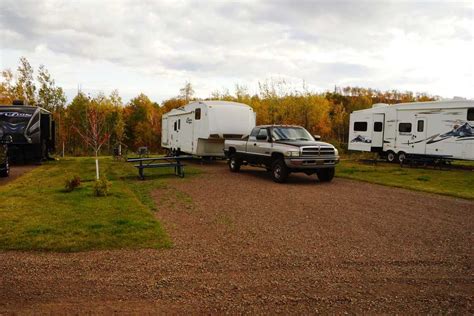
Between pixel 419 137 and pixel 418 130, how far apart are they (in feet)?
1.14

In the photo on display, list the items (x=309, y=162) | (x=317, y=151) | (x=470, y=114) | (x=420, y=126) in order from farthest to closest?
(x=420, y=126) < (x=470, y=114) < (x=317, y=151) < (x=309, y=162)

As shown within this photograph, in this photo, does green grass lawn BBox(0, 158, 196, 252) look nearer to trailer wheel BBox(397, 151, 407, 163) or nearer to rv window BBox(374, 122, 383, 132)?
trailer wheel BBox(397, 151, 407, 163)

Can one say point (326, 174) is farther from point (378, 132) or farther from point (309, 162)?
point (378, 132)

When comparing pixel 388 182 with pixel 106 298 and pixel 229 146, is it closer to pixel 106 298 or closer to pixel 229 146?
pixel 229 146

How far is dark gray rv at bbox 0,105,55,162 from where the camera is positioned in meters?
17.4

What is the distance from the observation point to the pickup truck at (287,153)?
1241 cm

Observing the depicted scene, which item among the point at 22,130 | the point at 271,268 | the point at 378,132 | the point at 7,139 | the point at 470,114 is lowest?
the point at 271,268

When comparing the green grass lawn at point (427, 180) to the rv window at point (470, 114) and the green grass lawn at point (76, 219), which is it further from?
the green grass lawn at point (76, 219)

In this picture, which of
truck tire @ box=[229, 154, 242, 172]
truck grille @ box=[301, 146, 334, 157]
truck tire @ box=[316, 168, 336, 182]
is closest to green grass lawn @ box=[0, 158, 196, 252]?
truck grille @ box=[301, 146, 334, 157]

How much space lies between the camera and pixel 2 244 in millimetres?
5828

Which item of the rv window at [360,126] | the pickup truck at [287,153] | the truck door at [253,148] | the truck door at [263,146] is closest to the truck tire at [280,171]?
the pickup truck at [287,153]

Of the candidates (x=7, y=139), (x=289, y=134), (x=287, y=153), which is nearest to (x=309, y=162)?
(x=287, y=153)

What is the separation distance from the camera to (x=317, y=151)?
12578 millimetres

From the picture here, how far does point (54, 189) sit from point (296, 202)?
6.22 meters
